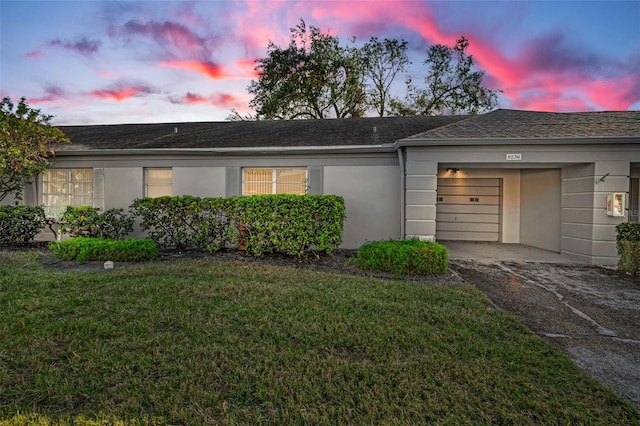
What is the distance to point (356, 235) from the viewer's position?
26.9 feet

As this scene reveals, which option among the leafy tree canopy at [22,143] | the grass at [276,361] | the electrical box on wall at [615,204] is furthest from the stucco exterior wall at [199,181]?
the electrical box on wall at [615,204]

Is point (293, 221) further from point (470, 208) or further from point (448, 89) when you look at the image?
point (448, 89)

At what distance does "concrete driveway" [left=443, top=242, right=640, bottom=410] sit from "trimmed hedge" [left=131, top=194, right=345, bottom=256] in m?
2.85

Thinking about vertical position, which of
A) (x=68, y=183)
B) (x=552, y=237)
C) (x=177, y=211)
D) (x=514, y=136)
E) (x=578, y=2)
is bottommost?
(x=552, y=237)

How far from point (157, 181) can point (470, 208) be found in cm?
989

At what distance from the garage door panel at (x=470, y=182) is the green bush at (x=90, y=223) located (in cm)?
949

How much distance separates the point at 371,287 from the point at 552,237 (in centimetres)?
676

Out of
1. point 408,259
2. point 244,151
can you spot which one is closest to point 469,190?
point 408,259

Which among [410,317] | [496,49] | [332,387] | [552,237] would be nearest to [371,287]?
[410,317]

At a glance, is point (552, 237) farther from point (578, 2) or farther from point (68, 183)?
point (68, 183)

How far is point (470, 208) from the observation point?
408 inches

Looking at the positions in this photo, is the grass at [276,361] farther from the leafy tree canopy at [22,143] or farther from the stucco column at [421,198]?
the leafy tree canopy at [22,143]

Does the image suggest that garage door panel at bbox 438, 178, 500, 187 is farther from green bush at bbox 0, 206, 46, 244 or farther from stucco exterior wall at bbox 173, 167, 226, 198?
green bush at bbox 0, 206, 46, 244

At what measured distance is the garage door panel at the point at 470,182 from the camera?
1014 centimetres
